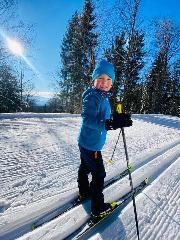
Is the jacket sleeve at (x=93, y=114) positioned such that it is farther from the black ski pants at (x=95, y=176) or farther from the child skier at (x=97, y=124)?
the black ski pants at (x=95, y=176)

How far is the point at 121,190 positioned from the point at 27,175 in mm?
1543

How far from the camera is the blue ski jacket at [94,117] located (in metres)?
3.78

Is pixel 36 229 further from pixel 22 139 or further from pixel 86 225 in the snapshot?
pixel 22 139

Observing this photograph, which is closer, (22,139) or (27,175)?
(27,175)

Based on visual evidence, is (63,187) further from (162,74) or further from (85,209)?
(162,74)

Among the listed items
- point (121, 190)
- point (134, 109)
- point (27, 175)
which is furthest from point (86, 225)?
point (134, 109)

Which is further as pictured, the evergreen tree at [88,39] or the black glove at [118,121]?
the evergreen tree at [88,39]

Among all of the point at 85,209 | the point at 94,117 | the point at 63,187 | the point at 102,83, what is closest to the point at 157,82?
the point at 63,187

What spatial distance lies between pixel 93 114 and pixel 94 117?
0.04 metres

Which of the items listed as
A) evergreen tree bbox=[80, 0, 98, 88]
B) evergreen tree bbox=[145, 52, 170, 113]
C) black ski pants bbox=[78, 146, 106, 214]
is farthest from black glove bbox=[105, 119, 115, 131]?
evergreen tree bbox=[145, 52, 170, 113]

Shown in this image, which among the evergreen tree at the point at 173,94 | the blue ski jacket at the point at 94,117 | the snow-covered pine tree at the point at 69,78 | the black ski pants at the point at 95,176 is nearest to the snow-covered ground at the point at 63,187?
the black ski pants at the point at 95,176

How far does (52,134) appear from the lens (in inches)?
339

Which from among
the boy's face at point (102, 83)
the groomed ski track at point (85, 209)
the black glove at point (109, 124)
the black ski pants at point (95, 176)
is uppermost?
the boy's face at point (102, 83)

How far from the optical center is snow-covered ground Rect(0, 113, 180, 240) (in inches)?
140
